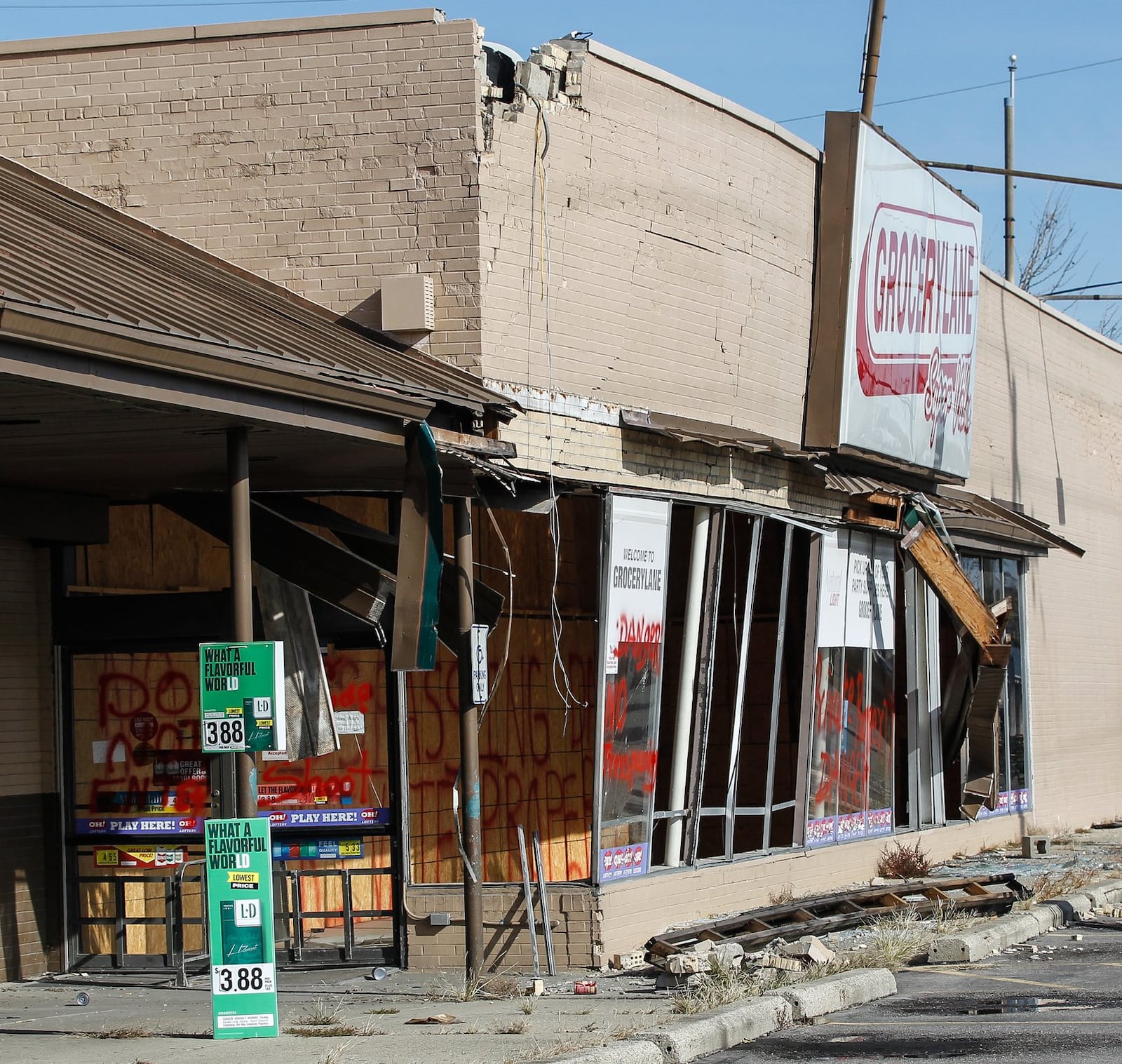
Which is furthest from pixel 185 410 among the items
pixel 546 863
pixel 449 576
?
pixel 546 863

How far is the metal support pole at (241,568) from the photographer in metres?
9.56

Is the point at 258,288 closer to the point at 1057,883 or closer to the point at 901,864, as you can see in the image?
the point at 1057,883

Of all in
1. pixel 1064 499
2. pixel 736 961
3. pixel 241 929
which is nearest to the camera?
pixel 241 929

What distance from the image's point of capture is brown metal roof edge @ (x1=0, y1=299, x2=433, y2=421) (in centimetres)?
772

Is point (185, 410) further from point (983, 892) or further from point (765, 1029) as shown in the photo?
point (983, 892)

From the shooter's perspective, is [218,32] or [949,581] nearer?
[218,32]

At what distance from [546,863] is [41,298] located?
9.16 m

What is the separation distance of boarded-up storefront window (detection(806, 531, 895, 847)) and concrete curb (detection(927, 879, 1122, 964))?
107 inches

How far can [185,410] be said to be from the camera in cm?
907

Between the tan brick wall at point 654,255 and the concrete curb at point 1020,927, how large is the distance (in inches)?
200

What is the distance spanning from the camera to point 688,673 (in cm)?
1505

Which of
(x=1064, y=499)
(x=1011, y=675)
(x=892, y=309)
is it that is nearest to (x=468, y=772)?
(x=892, y=309)

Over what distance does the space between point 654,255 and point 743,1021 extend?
7074 millimetres

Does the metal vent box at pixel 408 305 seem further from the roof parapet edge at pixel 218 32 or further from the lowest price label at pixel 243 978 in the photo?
the lowest price label at pixel 243 978
